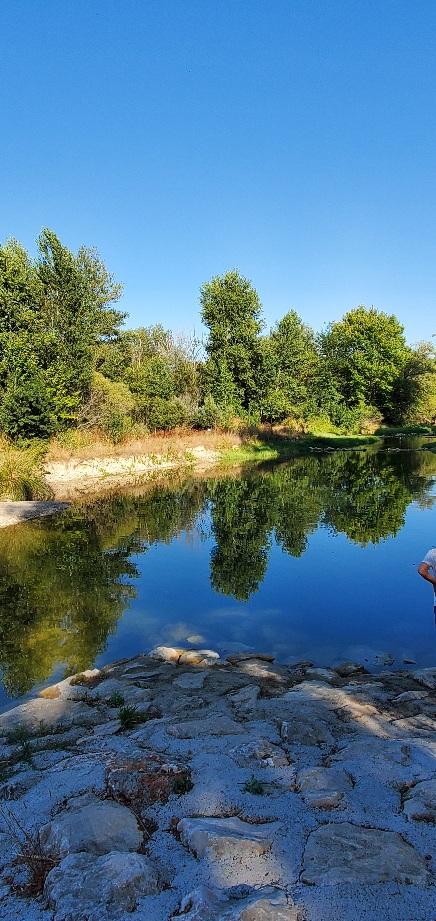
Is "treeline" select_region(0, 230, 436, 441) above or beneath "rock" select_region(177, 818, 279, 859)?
above

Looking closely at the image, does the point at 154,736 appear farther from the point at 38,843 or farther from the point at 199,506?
the point at 199,506

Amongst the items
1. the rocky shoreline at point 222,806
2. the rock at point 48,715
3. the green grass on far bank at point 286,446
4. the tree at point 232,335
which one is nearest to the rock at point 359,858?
the rocky shoreline at point 222,806

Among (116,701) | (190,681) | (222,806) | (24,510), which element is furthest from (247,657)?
(24,510)

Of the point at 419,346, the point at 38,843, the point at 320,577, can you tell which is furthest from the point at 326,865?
the point at 419,346

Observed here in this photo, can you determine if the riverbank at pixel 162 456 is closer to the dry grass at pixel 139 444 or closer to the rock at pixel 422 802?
the dry grass at pixel 139 444

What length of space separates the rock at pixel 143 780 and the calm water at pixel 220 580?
3.32 meters

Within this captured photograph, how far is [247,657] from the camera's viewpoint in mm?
8023

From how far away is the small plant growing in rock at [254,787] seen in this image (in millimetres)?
3930

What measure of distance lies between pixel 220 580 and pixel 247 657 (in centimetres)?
429

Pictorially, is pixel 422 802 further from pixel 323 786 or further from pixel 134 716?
pixel 134 716

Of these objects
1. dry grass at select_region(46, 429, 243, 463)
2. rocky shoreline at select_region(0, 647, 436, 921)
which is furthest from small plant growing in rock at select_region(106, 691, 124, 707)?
dry grass at select_region(46, 429, 243, 463)

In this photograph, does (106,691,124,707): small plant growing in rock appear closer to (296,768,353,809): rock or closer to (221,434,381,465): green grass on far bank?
(296,768,353,809): rock

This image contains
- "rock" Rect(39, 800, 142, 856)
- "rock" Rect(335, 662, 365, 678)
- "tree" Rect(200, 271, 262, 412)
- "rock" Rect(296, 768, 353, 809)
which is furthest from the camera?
"tree" Rect(200, 271, 262, 412)

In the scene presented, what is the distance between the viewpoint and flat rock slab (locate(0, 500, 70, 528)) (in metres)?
17.2
